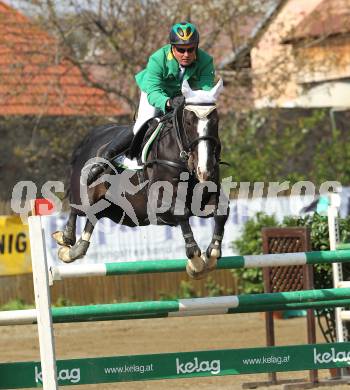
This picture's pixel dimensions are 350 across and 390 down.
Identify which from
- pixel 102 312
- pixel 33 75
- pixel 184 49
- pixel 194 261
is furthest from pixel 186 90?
pixel 33 75

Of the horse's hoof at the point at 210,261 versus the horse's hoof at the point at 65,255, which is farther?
the horse's hoof at the point at 65,255

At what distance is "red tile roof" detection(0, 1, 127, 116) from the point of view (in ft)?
54.6

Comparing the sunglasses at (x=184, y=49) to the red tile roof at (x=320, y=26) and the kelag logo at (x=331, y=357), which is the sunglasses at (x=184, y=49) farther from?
the red tile roof at (x=320, y=26)

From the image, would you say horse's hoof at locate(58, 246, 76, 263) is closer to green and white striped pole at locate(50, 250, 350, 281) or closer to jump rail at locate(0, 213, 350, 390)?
green and white striped pole at locate(50, 250, 350, 281)

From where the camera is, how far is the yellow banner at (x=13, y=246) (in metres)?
14.3

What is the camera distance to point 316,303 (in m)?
7.23

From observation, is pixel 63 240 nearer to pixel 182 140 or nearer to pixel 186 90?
pixel 182 140

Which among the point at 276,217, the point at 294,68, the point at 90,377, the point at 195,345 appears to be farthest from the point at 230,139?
the point at 90,377

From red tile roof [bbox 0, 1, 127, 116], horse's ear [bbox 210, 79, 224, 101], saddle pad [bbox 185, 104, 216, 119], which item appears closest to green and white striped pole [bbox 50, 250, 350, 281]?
saddle pad [bbox 185, 104, 216, 119]

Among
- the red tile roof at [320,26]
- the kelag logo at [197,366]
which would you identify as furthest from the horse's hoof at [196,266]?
the red tile roof at [320,26]

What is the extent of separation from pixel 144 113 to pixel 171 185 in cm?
87

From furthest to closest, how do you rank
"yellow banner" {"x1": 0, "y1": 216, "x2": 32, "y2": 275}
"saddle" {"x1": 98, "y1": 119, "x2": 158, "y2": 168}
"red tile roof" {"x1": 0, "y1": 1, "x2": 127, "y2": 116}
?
"red tile roof" {"x1": 0, "y1": 1, "x2": 127, "y2": 116}, "yellow banner" {"x1": 0, "y1": 216, "x2": 32, "y2": 275}, "saddle" {"x1": 98, "y1": 119, "x2": 158, "y2": 168}

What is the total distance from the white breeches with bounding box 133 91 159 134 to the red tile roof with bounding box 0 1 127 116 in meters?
9.04

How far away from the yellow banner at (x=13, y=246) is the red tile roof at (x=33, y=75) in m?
2.97
